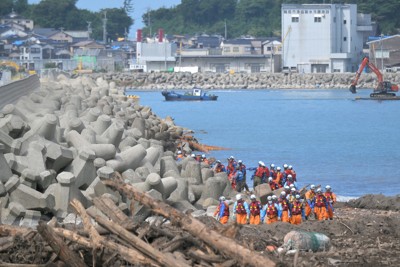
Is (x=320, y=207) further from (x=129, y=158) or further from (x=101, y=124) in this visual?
(x=101, y=124)

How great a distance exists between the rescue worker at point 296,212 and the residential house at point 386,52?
114608 mm

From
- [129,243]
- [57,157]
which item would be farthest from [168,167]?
[129,243]

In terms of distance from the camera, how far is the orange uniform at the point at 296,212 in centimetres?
1909

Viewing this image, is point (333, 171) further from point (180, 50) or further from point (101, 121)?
point (180, 50)

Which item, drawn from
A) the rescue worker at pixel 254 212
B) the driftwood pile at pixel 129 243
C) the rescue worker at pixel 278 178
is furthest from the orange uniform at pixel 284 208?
the driftwood pile at pixel 129 243

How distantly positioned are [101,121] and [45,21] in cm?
17438

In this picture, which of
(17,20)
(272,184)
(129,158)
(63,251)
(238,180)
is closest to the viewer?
(63,251)

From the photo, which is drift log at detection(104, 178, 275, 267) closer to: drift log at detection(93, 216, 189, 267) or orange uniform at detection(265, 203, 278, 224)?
drift log at detection(93, 216, 189, 267)

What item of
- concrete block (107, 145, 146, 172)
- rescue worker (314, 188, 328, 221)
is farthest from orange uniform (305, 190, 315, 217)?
concrete block (107, 145, 146, 172)

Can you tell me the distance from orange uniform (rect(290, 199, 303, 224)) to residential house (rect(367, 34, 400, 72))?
11465 centimetres

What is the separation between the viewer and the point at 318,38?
133125 mm

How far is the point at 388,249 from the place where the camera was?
15555 mm

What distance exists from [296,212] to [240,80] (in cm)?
11889

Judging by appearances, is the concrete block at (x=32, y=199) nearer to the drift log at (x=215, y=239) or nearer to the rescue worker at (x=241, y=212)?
the rescue worker at (x=241, y=212)
